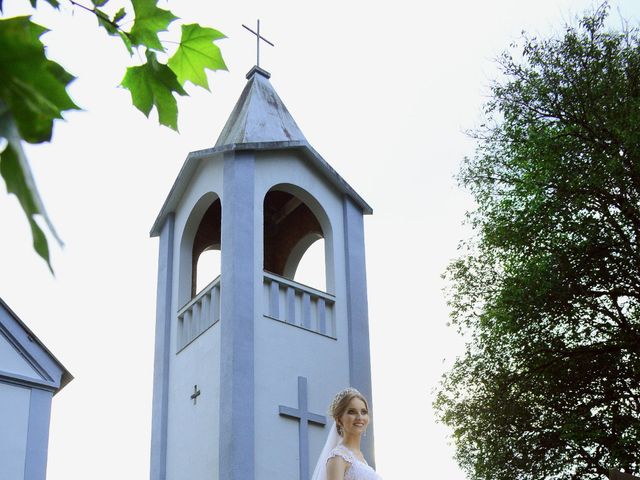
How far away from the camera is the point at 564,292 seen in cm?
1254

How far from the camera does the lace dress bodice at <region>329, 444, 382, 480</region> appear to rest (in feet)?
17.9

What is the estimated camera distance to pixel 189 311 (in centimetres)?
1243

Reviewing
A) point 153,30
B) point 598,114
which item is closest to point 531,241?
point 598,114

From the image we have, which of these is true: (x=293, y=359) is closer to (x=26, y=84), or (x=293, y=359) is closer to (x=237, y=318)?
(x=237, y=318)

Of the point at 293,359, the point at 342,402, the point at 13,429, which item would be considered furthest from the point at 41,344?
the point at 342,402

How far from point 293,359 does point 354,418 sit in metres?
5.92

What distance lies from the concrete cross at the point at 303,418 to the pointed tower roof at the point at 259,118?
348 cm

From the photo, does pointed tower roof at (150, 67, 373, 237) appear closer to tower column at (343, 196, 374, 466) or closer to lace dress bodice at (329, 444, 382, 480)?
tower column at (343, 196, 374, 466)

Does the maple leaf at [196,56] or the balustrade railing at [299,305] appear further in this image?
the balustrade railing at [299,305]

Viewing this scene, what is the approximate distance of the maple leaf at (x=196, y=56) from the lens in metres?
1.48

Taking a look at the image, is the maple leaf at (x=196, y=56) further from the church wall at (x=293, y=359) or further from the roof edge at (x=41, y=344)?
the church wall at (x=293, y=359)

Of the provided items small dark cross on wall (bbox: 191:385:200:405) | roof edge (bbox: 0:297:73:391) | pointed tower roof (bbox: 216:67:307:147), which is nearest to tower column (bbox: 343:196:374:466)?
pointed tower roof (bbox: 216:67:307:147)

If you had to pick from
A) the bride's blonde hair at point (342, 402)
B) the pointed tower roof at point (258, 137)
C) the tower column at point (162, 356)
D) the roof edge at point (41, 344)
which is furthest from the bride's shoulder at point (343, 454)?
the pointed tower roof at point (258, 137)

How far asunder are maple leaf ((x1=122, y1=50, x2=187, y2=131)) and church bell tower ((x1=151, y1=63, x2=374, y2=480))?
9.13 meters
